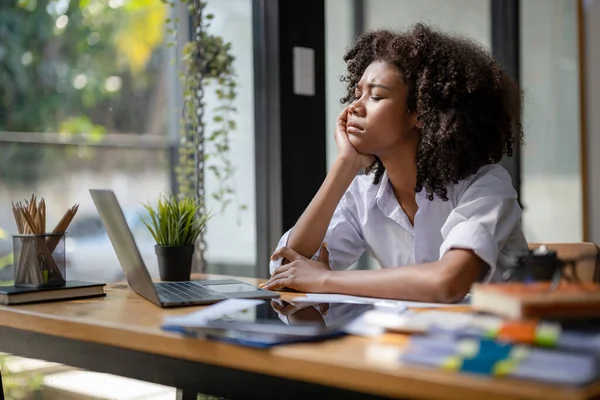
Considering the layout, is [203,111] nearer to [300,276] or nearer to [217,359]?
[300,276]

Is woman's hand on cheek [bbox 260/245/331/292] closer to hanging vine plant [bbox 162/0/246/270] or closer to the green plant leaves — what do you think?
the green plant leaves

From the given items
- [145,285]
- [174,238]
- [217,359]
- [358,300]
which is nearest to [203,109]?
[174,238]

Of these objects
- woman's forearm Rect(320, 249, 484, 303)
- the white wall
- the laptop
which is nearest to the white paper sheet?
the laptop

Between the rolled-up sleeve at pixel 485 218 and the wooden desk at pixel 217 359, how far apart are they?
0.57 meters

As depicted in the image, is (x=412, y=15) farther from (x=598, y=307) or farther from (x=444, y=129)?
(x=598, y=307)

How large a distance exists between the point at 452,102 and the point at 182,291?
806 millimetres

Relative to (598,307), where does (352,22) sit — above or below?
above

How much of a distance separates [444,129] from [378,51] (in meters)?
0.37

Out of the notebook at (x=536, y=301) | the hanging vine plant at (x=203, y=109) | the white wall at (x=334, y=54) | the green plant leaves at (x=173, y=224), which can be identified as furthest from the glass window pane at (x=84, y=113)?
the notebook at (x=536, y=301)

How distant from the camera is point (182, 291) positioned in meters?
1.60

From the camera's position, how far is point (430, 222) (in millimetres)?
1935

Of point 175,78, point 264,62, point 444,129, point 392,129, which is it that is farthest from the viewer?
point 175,78

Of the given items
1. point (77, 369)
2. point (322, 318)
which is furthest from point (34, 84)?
point (322, 318)

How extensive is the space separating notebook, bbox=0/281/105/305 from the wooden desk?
0.03 metres
